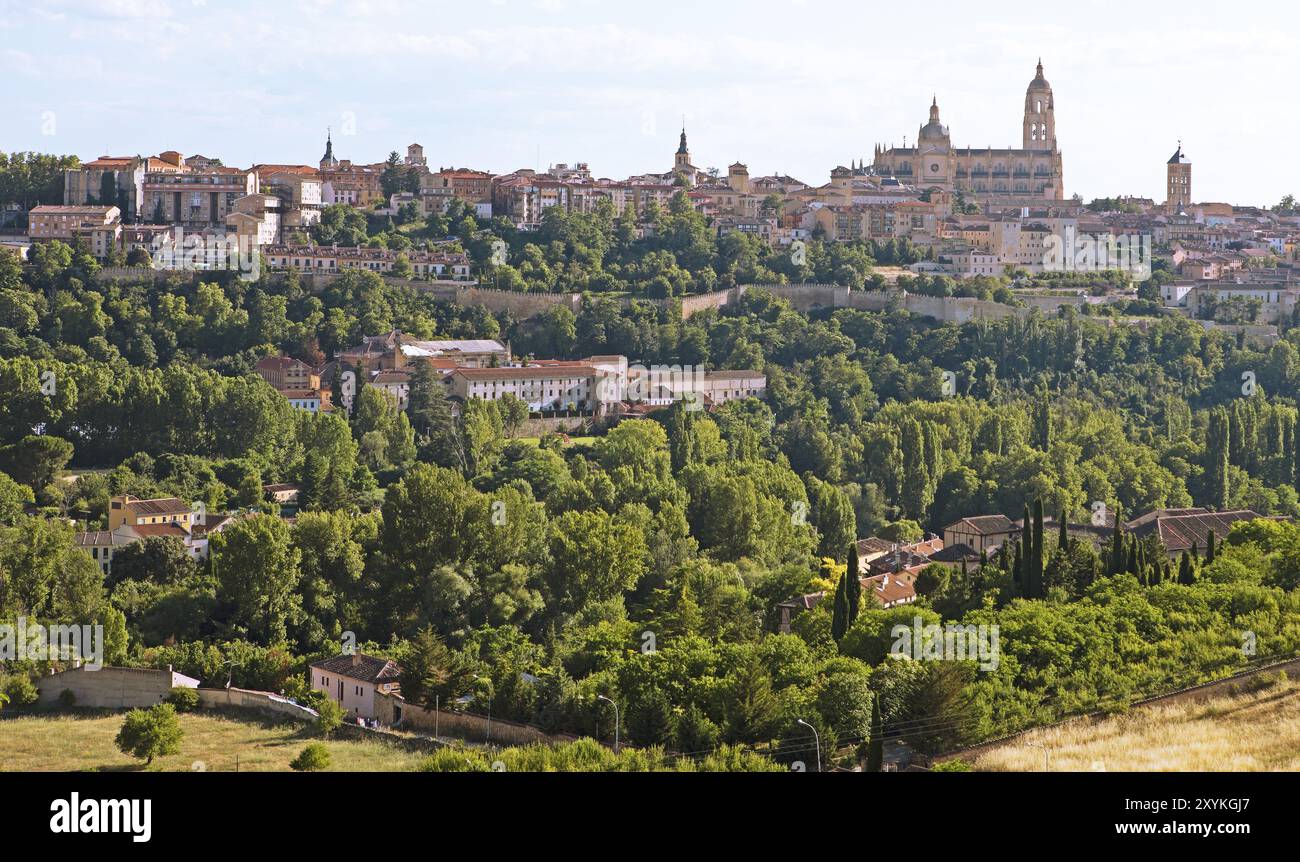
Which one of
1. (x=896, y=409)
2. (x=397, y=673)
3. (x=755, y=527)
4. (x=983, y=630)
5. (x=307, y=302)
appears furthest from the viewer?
(x=307, y=302)

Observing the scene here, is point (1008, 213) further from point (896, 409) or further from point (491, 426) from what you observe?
point (491, 426)

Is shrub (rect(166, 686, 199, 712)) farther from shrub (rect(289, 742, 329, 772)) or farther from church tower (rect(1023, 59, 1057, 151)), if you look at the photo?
church tower (rect(1023, 59, 1057, 151))

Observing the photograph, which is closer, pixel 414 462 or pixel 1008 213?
pixel 414 462

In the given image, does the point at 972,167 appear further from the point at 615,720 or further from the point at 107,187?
the point at 615,720

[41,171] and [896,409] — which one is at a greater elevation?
[41,171]

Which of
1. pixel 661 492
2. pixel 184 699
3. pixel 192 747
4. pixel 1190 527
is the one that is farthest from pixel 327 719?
pixel 1190 527

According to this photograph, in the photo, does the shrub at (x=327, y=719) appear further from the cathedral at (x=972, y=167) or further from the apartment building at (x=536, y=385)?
the cathedral at (x=972, y=167)

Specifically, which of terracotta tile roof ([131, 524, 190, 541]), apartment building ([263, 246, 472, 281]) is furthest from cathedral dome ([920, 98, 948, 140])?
Answer: terracotta tile roof ([131, 524, 190, 541])
